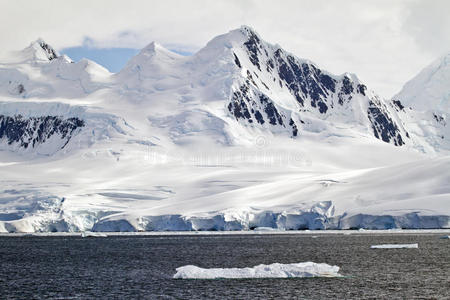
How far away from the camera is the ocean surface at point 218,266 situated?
5253 cm

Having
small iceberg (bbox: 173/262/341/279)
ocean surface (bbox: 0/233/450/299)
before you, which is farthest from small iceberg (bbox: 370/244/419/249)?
small iceberg (bbox: 173/262/341/279)

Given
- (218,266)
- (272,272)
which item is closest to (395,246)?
(218,266)

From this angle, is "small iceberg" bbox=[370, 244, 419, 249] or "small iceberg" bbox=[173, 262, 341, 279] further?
"small iceberg" bbox=[370, 244, 419, 249]

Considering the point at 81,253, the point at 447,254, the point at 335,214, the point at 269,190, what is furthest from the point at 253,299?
the point at 269,190

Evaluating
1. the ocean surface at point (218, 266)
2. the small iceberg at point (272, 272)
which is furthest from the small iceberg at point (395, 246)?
the small iceberg at point (272, 272)

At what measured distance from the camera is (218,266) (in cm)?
7431

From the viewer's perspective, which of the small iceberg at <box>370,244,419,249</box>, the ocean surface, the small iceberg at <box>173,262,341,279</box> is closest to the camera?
the ocean surface

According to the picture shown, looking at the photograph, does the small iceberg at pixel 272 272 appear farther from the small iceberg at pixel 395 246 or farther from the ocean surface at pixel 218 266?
the small iceberg at pixel 395 246

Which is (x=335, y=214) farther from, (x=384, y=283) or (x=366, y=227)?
(x=384, y=283)

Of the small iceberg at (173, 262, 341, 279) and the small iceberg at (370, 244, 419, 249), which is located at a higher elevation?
the small iceberg at (370, 244, 419, 249)

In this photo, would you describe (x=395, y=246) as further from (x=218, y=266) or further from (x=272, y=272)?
(x=272, y=272)

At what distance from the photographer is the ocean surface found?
52.5m

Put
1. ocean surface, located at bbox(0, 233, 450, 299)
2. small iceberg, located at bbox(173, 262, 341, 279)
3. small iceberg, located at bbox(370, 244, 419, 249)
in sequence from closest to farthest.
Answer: ocean surface, located at bbox(0, 233, 450, 299) → small iceberg, located at bbox(173, 262, 341, 279) → small iceberg, located at bbox(370, 244, 419, 249)

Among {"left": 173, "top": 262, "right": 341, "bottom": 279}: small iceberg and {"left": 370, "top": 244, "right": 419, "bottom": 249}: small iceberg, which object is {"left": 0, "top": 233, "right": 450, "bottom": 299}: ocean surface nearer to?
{"left": 173, "top": 262, "right": 341, "bottom": 279}: small iceberg
